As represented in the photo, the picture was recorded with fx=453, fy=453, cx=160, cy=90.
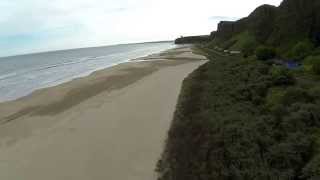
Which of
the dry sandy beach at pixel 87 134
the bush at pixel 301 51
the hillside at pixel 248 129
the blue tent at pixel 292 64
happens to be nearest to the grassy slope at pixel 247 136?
the hillside at pixel 248 129

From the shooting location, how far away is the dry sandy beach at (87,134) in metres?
13.0

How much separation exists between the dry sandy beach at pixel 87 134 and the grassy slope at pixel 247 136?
2.90 feet

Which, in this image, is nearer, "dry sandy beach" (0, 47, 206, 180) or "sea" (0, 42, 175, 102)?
"dry sandy beach" (0, 47, 206, 180)

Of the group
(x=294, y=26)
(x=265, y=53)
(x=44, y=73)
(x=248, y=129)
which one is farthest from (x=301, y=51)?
(x=44, y=73)

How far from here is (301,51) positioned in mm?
30234

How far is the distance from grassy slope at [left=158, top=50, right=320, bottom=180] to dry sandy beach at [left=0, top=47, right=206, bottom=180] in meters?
0.88

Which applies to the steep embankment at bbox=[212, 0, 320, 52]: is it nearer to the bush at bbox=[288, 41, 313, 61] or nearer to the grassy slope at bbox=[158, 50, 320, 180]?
the bush at bbox=[288, 41, 313, 61]

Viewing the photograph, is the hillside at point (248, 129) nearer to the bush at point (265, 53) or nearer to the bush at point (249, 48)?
the bush at point (265, 53)

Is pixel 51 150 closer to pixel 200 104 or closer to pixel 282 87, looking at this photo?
pixel 200 104

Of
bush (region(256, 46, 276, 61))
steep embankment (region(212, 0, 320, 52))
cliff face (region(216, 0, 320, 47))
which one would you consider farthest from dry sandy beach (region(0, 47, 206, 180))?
cliff face (region(216, 0, 320, 47))

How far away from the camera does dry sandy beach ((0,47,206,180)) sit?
13.0 m

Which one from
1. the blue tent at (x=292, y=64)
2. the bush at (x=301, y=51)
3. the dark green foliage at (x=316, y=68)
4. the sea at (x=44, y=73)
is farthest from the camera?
the sea at (x=44, y=73)

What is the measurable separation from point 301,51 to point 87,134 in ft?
60.1

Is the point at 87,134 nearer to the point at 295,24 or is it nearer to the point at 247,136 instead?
the point at 247,136
